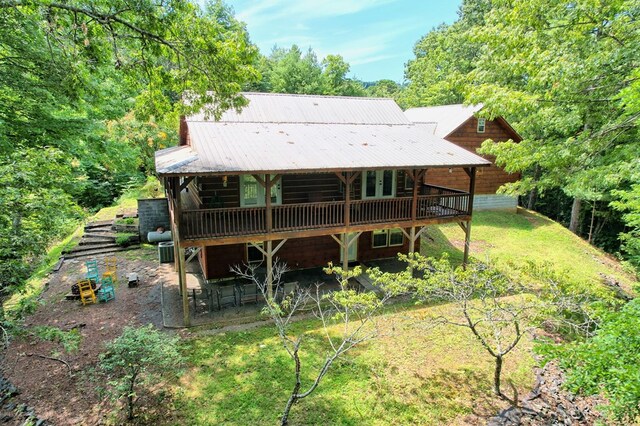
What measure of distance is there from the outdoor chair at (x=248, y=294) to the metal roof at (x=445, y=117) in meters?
16.3

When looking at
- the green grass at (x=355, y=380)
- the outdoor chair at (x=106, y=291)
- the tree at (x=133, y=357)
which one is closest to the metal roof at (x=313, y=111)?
the outdoor chair at (x=106, y=291)

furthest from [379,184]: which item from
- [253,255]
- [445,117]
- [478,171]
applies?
[445,117]

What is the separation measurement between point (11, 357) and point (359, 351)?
910 centimetres

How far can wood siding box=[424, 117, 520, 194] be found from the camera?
2339 cm

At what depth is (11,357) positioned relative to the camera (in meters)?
9.30

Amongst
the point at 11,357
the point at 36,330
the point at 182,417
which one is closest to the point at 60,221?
the point at 36,330

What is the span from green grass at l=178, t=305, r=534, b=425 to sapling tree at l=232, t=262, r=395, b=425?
286 millimetres

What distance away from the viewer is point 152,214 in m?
19.2

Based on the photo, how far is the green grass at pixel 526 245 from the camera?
17.0 m

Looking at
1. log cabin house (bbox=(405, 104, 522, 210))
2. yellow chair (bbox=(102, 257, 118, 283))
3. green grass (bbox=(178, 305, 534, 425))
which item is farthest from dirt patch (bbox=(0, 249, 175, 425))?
log cabin house (bbox=(405, 104, 522, 210))

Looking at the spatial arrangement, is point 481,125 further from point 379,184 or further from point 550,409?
point 550,409

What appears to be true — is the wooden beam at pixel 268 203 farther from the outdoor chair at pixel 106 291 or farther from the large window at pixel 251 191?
the outdoor chair at pixel 106 291

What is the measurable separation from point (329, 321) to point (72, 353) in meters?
7.13

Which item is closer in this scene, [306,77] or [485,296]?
[485,296]
